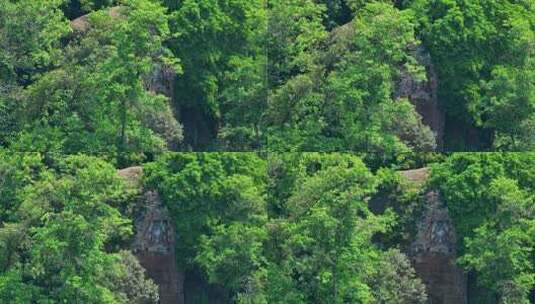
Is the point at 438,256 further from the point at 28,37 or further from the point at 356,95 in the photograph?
the point at 28,37

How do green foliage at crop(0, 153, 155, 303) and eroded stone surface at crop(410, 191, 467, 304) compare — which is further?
eroded stone surface at crop(410, 191, 467, 304)

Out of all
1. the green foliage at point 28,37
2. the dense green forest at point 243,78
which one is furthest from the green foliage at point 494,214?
the green foliage at point 28,37

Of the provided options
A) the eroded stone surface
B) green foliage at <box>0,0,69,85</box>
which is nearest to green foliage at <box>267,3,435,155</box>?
the eroded stone surface

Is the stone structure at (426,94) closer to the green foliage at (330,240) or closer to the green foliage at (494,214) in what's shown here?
the green foliage at (494,214)

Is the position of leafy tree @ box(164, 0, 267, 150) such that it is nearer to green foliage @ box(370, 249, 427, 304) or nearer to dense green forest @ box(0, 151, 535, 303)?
dense green forest @ box(0, 151, 535, 303)

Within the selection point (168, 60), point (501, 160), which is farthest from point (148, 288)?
point (501, 160)

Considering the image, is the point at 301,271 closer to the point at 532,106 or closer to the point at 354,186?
the point at 354,186

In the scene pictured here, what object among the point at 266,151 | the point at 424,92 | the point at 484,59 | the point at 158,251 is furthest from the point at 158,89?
the point at 484,59
